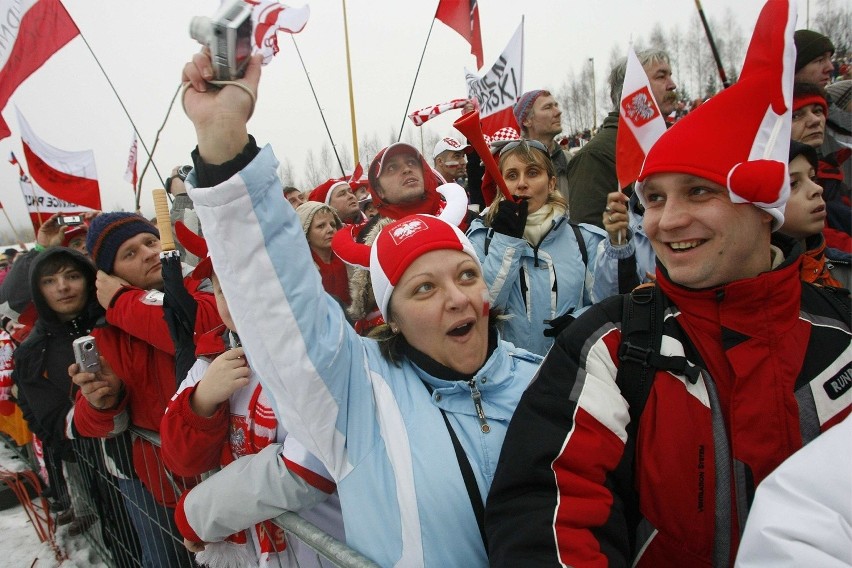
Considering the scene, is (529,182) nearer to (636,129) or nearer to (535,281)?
(535,281)

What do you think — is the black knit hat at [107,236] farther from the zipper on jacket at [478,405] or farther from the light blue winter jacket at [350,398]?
the zipper on jacket at [478,405]

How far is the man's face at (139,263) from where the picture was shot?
2.79m

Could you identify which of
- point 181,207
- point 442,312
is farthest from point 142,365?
point 181,207

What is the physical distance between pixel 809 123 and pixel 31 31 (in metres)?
5.69

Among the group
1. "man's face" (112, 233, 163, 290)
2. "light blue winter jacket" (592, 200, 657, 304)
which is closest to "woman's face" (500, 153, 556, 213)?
"light blue winter jacket" (592, 200, 657, 304)

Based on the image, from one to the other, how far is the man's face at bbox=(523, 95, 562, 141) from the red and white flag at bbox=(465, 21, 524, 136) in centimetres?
44

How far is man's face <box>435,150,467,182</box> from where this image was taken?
619 centimetres

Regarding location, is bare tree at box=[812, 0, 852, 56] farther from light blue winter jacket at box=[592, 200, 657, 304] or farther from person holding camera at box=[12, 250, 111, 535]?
person holding camera at box=[12, 250, 111, 535]

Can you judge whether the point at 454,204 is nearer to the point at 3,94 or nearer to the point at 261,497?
the point at 261,497

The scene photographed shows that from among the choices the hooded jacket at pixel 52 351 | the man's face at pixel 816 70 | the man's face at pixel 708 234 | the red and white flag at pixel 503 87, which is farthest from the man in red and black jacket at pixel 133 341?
the man's face at pixel 816 70

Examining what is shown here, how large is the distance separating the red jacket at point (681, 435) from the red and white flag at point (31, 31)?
5.07 metres

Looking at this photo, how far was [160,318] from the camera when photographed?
8.30 ft

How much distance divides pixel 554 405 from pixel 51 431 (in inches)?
135

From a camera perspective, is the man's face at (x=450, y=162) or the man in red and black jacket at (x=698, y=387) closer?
the man in red and black jacket at (x=698, y=387)
